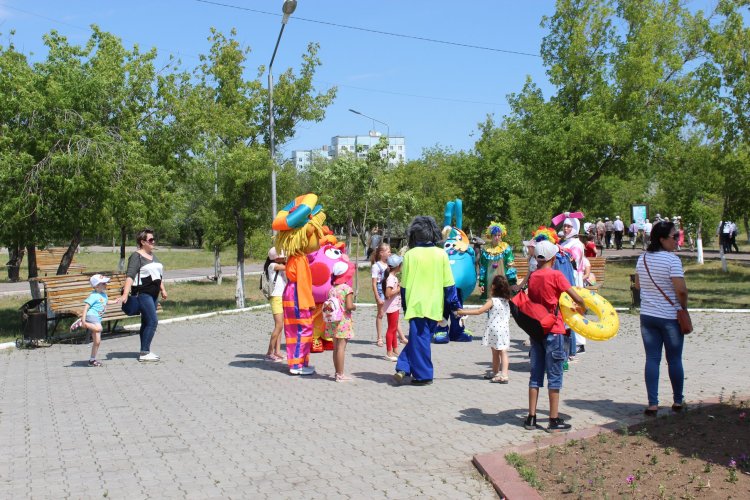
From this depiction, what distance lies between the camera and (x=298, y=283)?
954 cm

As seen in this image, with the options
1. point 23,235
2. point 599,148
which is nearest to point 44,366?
point 23,235

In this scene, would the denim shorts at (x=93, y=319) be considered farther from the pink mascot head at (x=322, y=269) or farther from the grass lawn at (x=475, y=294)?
the grass lawn at (x=475, y=294)

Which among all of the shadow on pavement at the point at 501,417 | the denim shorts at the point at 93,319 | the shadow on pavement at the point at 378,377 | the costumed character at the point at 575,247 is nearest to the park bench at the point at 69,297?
the denim shorts at the point at 93,319

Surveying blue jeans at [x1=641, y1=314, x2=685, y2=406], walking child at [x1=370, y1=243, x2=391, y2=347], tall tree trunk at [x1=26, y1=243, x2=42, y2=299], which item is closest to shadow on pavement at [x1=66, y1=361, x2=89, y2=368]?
walking child at [x1=370, y1=243, x2=391, y2=347]

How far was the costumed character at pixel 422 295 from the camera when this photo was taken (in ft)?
28.5

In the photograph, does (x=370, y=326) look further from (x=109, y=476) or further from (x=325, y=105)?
(x=109, y=476)

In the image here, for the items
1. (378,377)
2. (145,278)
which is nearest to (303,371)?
(378,377)

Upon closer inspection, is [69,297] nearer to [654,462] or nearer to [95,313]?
[95,313]

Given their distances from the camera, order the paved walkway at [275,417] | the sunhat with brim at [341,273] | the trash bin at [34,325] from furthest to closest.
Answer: the trash bin at [34,325]
the sunhat with brim at [341,273]
the paved walkway at [275,417]

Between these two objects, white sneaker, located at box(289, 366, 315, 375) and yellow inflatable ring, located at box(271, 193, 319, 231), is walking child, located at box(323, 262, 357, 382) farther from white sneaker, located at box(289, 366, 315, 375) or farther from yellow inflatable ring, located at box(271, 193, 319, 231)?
yellow inflatable ring, located at box(271, 193, 319, 231)

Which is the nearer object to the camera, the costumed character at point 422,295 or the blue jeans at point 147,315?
the costumed character at point 422,295

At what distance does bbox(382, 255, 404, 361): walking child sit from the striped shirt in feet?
13.2

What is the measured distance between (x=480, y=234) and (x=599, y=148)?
18.1 metres

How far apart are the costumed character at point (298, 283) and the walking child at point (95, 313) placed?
106 inches
